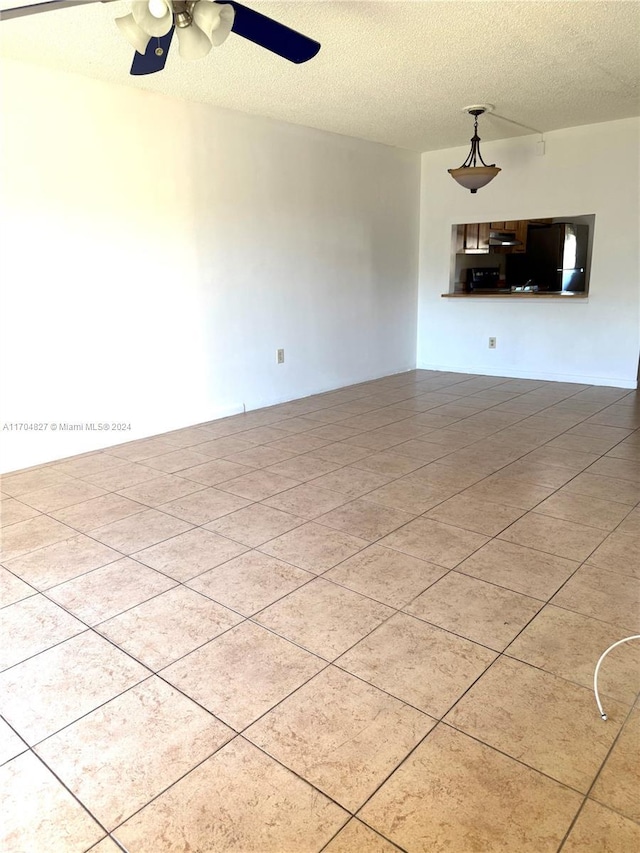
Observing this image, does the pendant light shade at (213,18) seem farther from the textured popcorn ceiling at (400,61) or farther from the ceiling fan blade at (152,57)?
the textured popcorn ceiling at (400,61)

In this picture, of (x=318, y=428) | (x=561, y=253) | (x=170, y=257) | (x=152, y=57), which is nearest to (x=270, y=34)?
(x=152, y=57)

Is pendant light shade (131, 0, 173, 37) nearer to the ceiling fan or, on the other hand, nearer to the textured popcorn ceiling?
the ceiling fan

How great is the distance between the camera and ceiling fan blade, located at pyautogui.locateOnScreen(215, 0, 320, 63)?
2.11m

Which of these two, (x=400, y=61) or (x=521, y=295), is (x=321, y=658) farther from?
(x=521, y=295)

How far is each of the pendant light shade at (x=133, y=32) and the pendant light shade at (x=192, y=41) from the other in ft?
0.39

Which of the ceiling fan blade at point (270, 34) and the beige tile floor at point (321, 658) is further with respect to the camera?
the ceiling fan blade at point (270, 34)

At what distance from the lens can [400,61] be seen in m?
3.42

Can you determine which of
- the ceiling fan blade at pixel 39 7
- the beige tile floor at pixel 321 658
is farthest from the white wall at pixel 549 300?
the ceiling fan blade at pixel 39 7

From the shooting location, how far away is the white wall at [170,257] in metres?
3.48

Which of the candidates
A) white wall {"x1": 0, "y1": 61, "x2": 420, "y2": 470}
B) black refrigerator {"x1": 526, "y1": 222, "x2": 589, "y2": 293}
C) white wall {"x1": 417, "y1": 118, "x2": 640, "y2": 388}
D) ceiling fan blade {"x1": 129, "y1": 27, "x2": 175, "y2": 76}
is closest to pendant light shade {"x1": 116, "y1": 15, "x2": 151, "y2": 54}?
ceiling fan blade {"x1": 129, "y1": 27, "x2": 175, "y2": 76}

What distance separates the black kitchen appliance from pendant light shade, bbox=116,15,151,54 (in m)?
4.92

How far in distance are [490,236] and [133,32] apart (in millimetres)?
4908

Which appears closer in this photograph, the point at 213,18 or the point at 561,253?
the point at 213,18

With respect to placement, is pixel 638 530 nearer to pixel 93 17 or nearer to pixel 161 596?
pixel 161 596
